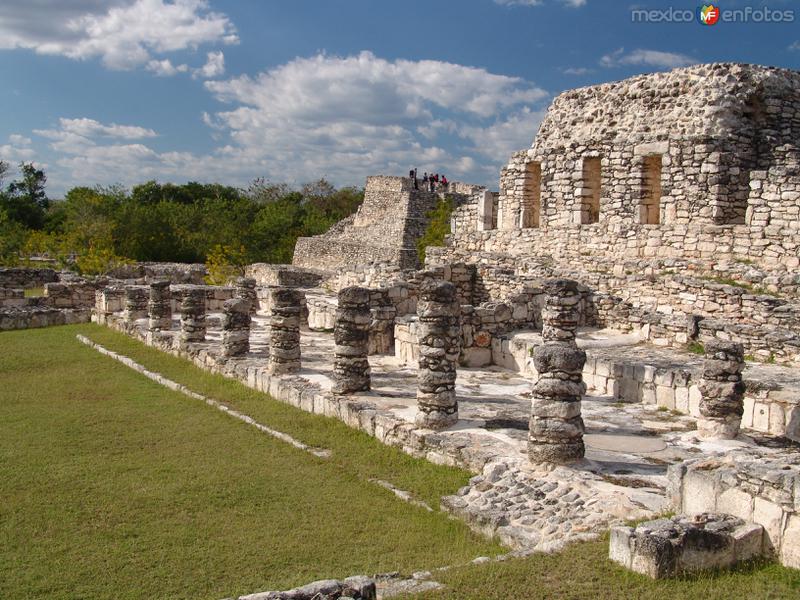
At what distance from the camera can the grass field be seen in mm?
5434

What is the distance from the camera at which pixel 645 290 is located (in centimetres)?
1402

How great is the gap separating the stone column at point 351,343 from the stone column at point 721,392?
4689mm

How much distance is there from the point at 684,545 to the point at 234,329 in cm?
1042

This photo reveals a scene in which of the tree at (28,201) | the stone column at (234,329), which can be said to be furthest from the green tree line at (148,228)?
the stone column at (234,329)

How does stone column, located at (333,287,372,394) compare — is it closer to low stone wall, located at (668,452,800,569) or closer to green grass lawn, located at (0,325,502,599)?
green grass lawn, located at (0,325,502,599)

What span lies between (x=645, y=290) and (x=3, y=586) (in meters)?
11.4

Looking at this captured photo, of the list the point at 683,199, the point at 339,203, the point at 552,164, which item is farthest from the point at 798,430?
the point at 339,203

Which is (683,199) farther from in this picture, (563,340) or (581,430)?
(581,430)

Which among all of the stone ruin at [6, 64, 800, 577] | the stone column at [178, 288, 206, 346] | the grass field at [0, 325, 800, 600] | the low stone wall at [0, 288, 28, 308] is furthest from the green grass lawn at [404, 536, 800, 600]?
the low stone wall at [0, 288, 28, 308]

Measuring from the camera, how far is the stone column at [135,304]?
2027cm

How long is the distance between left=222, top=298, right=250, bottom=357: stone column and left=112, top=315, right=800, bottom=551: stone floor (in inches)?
117

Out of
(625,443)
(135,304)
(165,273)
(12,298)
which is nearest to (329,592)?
(625,443)

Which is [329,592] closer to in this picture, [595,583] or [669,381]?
[595,583]

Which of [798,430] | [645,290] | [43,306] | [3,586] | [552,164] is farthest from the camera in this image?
[43,306]
